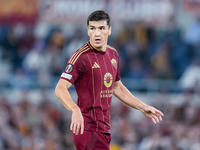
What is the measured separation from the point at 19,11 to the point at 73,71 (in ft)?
29.2

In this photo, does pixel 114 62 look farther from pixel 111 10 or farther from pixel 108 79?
pixel 111 10

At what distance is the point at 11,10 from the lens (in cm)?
1391

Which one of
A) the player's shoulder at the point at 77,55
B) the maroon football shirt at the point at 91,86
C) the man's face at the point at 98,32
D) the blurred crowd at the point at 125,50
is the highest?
the man's face at the point at 98,32

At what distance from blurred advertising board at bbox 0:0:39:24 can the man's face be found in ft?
27.5

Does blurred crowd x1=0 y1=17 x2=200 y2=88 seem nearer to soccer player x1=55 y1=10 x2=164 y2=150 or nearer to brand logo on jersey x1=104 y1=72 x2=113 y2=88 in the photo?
brand logo on jersey x1=104 y1=72 x2=113 y2=88

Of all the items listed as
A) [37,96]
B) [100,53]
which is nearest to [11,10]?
[37,96]

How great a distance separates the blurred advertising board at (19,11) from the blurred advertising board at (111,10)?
8.7 inches

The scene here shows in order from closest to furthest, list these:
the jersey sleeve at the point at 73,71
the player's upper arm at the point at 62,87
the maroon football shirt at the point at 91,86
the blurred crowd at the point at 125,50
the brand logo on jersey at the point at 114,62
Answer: the player's upper arm at the point at 62,87 < the jersey sleeve at the point at 73,71 < the maroon football shirt at the point at 91,86 < the brand logo on jersey at the point at 114,62 < the blurred crowd at the point at 125,50

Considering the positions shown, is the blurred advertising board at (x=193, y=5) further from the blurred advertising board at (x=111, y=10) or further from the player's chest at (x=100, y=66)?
the player's chest at (x=100, y=66)

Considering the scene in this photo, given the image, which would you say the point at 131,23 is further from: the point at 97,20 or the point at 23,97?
the point at 97,20

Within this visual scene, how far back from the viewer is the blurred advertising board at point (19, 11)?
45.2 feet

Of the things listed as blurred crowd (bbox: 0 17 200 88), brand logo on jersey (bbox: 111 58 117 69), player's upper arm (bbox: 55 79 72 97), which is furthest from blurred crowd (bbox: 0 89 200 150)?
player's upper arm (bbox: 55 79 72 97)

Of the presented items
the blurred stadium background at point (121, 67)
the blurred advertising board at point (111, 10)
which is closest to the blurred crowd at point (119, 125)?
the blurred stadium background at point (121, 67)

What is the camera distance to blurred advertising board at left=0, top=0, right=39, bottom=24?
13.8 m
